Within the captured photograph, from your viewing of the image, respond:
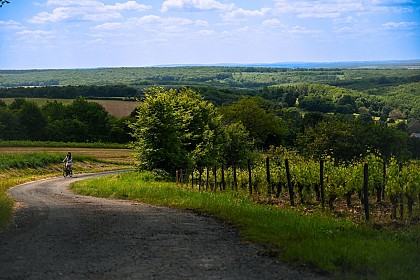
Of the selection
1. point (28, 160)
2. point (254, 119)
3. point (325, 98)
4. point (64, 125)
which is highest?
point (28, 160)

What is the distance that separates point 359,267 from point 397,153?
320ft

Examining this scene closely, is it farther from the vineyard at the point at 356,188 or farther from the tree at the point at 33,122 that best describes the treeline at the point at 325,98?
the vineyard at the point at 356,188

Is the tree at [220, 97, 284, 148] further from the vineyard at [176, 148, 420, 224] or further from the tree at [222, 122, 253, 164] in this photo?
the vineyard at [176, 148, 420, 224]

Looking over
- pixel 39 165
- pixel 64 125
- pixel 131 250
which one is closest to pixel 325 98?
pixel 64 125

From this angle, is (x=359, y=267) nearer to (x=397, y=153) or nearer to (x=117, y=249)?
(x=117, y=249)

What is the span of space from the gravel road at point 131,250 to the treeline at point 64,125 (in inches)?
4151

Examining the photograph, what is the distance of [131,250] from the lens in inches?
431

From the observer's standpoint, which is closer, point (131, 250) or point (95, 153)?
point (131, 250)

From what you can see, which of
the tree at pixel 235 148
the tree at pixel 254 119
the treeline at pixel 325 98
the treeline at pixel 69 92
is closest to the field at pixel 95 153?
the tree at pixel 235 148

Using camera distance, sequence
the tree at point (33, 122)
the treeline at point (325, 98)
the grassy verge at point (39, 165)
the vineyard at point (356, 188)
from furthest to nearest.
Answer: the treeline at point (325, 98)
the tree at point (33, 122)
the grassy verge at point (39, 165)
the vineyard at point (356, 188)

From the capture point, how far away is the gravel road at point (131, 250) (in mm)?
9055

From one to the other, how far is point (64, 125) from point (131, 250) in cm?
11245

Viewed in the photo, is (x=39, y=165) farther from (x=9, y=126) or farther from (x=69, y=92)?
(x=69, y=92)

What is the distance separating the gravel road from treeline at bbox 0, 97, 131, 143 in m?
105
